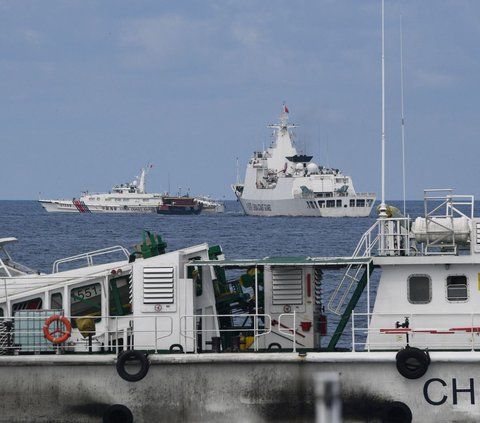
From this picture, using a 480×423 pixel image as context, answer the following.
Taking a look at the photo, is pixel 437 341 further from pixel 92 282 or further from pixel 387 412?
pixel 92 282

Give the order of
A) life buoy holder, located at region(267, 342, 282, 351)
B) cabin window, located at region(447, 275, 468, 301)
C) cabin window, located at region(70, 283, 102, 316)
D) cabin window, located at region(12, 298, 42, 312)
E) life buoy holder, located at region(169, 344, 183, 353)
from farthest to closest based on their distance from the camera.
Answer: cabin window, located at region(12, 298, 42, 312)
cabin window, located at region(70, 283, 102, 316)
life buoy holder, located at region(267, 342, 282, 351)
cabin window, located at region(447, 275, 468, 301)
life buoy holder, located at region(169, 344, 183, 353)

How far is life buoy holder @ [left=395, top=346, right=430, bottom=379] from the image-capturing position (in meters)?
20.4

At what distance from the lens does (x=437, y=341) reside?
2136 cm

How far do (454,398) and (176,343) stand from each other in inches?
199

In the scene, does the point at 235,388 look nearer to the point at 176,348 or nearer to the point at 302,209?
the point at 176,348

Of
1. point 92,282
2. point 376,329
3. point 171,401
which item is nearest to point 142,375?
point 171,401

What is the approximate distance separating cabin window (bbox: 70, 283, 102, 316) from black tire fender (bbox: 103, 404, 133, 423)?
7.31 feet

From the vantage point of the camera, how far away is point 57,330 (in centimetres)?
2148

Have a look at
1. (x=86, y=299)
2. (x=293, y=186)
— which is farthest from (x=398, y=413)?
(x=293, y=186)

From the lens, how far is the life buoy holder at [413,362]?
20391 mm

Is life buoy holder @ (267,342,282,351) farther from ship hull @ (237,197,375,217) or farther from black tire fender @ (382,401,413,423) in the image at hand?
ship hull @ (237,197,375,217)

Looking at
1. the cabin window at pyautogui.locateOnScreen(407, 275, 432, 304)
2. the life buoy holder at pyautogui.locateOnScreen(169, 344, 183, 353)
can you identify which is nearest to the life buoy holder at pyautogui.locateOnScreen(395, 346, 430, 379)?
the cabin window at pyautogui.locateOnScreen(407, 275, 432, 304)

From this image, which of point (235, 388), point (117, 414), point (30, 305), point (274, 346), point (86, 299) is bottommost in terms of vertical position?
point (117, 414)

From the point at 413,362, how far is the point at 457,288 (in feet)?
6.36
